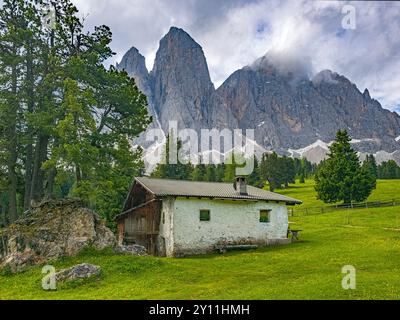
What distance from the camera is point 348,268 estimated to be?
2117 centimetres

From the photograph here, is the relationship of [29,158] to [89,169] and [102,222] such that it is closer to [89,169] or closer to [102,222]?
[89,169]

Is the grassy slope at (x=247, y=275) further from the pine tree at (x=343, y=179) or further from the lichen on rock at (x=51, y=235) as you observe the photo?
the pine tree at (x=343, y=179)

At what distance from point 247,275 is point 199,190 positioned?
13.4 metres

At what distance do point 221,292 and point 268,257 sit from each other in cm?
1071

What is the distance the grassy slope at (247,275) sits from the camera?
1653 cm

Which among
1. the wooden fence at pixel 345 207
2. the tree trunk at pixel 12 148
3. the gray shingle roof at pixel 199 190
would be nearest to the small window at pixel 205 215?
the gray shingle roof at pixel 199 190

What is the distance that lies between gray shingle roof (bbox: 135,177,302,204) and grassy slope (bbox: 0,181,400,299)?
485 cm

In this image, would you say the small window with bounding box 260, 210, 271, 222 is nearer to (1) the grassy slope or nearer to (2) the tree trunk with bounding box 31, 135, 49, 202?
(1) the grassy slope

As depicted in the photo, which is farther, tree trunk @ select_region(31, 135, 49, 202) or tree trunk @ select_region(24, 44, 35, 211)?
tree trunk @ select_region(31, 135, 49, 202)

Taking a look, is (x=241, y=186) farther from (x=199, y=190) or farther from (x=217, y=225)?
(x=217, y=225)

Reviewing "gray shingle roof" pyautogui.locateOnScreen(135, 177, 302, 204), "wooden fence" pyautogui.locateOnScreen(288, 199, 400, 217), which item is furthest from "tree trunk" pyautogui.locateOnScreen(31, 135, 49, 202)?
"wooden fence" pyautogui.locateOnScreen(288, 199, 400, 217)

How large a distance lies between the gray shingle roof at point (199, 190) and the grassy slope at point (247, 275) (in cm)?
485

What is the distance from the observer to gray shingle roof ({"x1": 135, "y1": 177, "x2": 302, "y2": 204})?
31.1 m
